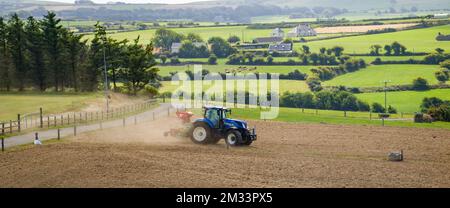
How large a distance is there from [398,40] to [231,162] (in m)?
98.6

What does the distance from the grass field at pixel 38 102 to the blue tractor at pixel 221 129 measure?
1685 centimetres

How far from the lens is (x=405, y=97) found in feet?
269

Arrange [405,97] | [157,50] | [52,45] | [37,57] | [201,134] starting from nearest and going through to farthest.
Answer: [201,134], [52,45], [37,57], [405,97], [157,50]

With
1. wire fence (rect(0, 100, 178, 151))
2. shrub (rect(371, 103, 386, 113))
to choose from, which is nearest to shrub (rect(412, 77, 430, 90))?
shrub (rect(371, 103, 386, 113))

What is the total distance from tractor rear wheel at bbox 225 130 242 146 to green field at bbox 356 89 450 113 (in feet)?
139

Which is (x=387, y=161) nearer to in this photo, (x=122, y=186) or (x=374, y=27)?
(x=122, y=186)

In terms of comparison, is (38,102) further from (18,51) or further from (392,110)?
(392,110)

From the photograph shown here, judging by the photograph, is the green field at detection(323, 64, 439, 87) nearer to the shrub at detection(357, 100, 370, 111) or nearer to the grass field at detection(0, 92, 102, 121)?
the shrub at detection(357, 100, 370, 111)

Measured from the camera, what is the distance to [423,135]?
1646 inches

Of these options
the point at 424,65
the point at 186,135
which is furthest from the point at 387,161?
the point at 424,65

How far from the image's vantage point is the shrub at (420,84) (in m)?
86.2

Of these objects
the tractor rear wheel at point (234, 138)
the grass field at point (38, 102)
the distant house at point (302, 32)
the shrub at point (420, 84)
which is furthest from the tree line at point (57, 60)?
the distant house at point (302, 32)

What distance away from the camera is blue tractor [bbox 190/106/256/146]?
35.3 m

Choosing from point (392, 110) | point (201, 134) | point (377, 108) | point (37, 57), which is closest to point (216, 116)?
point (201, 134)
